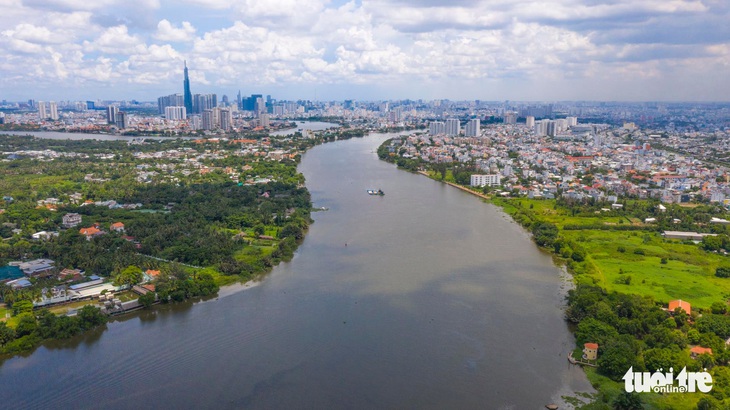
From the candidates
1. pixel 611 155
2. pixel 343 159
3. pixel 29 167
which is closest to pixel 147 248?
pixel 29 167

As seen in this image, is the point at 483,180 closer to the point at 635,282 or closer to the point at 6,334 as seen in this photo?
the point at 635,282

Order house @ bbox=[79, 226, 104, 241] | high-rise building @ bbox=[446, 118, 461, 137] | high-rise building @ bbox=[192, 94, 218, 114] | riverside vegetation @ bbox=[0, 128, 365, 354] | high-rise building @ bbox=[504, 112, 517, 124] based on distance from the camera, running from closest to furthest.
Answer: riverside vegetation @ bbox=[0, 128, 365, 354] < house @ bbox=[79, 226, 104, 241] < high-rise building @ bbox=[446, 118, 461, 137] < high-rise building @ bbox=[504, 112, 517, 124] < high-rise building @ bbox=[192, 94, 218, 114]

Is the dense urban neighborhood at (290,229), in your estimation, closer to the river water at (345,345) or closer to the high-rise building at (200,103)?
the river water at (345,345)

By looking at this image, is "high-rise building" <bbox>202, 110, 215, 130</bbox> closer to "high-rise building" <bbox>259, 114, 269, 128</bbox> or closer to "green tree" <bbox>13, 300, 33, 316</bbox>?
"high-rise building" <bbox>259, 114, 269, 128</bbox>

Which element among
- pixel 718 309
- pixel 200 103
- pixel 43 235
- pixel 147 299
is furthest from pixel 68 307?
pixel 200 103

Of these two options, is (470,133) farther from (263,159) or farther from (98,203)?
(98,203)

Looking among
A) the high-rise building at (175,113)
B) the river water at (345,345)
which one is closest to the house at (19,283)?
the river water at (345,345)

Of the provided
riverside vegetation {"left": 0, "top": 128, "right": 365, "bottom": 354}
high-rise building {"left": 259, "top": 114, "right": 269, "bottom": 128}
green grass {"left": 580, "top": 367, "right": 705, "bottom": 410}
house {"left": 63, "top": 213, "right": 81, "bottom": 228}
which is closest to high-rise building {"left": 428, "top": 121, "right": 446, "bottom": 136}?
high-rise building {"left": 259, "top": 114, "right": 269, "bottom": 128}
